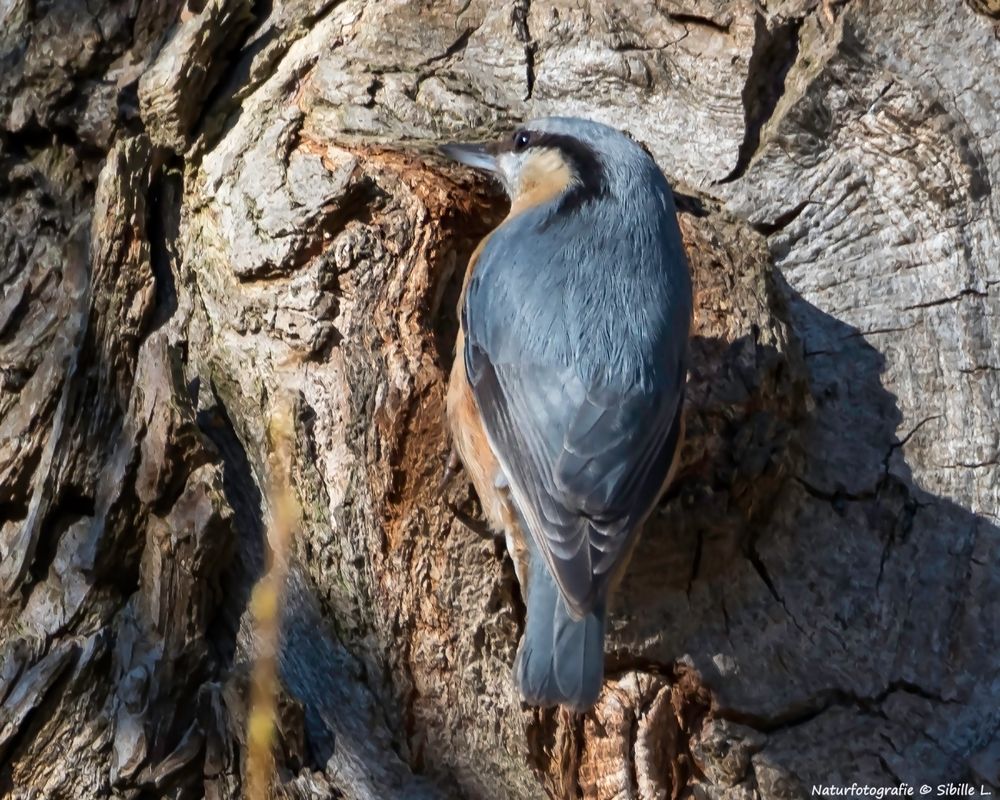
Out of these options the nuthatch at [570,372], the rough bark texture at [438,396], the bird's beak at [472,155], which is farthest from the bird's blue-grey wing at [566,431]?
the bird's beak at [472,155]

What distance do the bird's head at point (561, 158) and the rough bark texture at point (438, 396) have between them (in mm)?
90

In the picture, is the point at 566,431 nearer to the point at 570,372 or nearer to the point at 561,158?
the point at 570,372

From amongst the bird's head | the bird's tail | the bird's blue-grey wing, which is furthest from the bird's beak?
the bird's tail

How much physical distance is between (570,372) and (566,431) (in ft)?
0.44

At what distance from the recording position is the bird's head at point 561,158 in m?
2.66

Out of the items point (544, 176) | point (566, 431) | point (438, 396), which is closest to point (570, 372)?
point (566, 431)

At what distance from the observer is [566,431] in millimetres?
2352

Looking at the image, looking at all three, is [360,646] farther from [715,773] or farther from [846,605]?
[846,605]

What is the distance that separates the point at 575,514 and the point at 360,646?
485 mm

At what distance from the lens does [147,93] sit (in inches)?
112

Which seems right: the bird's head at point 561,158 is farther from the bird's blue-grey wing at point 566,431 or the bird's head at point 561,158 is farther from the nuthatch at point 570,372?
the bird's blue-grey wing at point 566,431

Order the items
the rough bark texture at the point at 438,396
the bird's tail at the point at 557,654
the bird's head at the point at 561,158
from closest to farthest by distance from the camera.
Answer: the bird's tail at the point at 557,654, the rough bark texture at the point at 438,396, the bird's head at the point at 561,158

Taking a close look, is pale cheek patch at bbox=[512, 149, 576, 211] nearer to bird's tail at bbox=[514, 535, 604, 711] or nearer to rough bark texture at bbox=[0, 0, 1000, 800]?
rough bark texture at bbox=[0, 0, 1000, 800]

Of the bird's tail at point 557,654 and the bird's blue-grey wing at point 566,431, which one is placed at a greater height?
the bird's blue-grey wing at point 566,431
